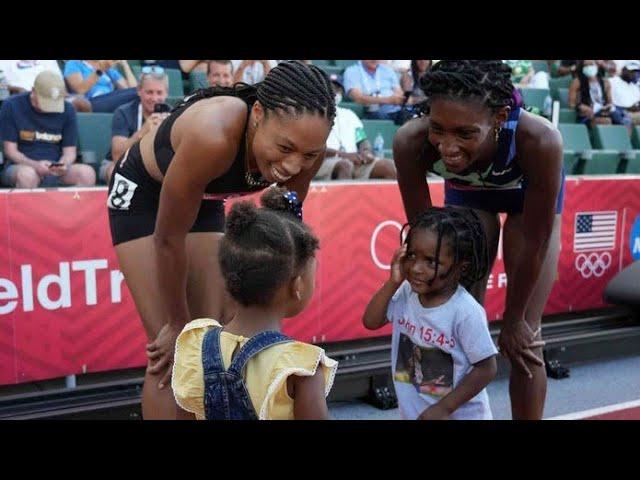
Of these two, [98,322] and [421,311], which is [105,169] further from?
[421,311]

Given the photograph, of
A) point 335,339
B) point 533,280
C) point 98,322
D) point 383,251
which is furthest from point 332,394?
point 533,280

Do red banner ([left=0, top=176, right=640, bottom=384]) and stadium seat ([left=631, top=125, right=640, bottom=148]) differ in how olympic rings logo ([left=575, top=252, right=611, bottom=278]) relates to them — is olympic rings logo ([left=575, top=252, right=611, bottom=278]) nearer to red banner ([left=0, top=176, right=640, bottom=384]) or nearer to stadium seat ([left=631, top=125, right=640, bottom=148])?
red banner ([left=0, top=176, right=640, bottom=384])

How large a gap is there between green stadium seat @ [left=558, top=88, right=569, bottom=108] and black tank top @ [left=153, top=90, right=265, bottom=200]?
26.1 feet

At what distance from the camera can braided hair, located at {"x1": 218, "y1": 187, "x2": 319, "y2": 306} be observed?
2.23 m

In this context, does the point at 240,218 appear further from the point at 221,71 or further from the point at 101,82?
the point at 101,82

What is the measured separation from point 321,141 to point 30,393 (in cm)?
264

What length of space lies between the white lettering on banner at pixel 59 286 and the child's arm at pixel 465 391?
2.30m

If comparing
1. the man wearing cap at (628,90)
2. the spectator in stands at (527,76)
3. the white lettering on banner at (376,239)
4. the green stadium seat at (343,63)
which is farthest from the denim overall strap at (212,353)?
the man wearing cap at (628,90)

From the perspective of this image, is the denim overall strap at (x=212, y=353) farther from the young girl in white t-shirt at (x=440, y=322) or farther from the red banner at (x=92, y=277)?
the red banner at (x=92, y=277)

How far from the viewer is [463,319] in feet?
9.21

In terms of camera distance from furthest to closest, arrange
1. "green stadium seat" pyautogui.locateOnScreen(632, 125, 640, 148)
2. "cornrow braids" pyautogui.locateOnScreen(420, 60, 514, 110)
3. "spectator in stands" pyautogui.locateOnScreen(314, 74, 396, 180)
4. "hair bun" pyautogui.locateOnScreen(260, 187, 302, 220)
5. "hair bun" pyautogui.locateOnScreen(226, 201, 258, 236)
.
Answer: "green stadium seat" pyautogui.locateOnScreen(632, 125, 640, 148) < "spectator in stands" pyautogui.locateOnScreen(314, 74, 396, 180) < "cornrow braids" pyautogui.locateOnScreen(420, 60, 514, 110) < "hair bun" pyautogui.locateOnScreen(260, 187, 302, 220) < "hair bun" pyautogui.locateOnScreen(226, 201, 258, 236)

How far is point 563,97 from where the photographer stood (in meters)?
10.1

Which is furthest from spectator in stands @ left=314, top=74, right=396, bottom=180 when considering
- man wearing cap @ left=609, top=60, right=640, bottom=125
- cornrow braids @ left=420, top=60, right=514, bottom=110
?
man wearing cap @ left=609, top=60, right=640, bottom=125

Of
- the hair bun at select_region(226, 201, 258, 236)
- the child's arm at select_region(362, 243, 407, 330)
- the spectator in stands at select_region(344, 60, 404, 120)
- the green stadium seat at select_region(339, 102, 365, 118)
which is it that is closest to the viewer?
the hair bun at select_region(226, 201, 258, 236)
